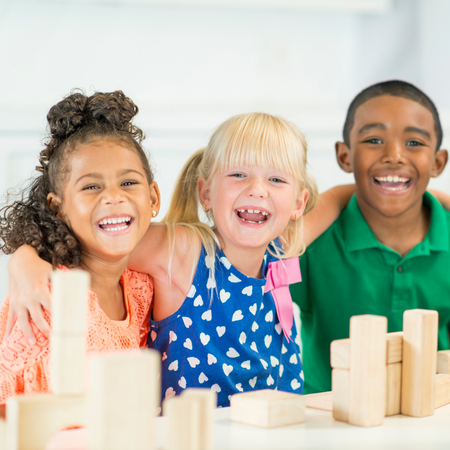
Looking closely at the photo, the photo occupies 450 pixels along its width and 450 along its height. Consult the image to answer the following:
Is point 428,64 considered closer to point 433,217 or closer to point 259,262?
point 433,217

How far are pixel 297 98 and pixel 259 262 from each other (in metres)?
1.00

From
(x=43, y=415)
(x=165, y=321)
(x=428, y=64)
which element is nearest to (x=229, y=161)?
(x=165, y=321)

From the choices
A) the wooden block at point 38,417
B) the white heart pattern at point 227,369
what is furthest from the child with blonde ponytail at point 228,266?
the wooden block at point 38,417

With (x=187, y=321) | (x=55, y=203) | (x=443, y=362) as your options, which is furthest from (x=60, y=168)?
(x=443, y=362)

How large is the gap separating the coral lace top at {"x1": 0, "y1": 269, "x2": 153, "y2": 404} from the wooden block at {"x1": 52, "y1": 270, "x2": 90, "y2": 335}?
0.42 m

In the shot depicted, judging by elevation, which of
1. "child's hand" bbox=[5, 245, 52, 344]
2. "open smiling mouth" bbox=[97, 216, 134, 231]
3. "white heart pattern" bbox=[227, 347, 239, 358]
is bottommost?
"white heart pattern" bbox=[227, 347, 239, 358]

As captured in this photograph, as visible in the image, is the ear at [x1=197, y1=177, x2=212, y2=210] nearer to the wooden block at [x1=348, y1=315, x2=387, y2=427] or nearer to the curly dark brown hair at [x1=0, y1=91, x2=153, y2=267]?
the curly dark brown hair at [x1=0, y1=91, x2=153, y2=267]

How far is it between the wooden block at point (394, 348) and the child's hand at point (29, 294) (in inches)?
19.0

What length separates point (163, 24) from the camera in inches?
77.4

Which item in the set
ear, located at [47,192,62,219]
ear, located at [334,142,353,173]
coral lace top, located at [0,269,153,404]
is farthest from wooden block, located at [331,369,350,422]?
ear, located at [334,142,353,173]

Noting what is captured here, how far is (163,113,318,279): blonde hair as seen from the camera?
3.72 ft

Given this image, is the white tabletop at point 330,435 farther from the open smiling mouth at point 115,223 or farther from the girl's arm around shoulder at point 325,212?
the girl's arm around shoulder at point 325,212

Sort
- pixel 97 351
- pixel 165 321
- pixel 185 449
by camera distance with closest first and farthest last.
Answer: pixel 185 449 < pixel 97 351 < pixel 165 321

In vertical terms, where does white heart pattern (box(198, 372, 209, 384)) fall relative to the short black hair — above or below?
below
